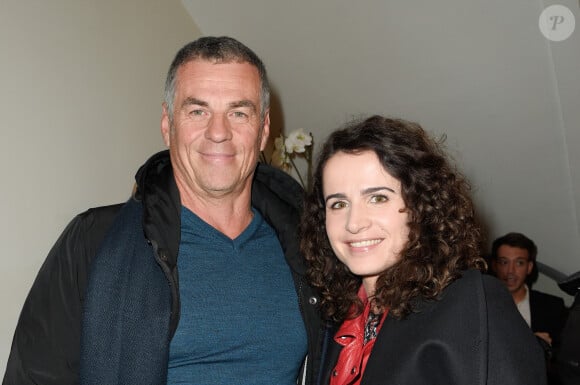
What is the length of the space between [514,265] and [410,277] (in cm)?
277

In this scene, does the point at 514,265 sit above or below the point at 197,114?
below

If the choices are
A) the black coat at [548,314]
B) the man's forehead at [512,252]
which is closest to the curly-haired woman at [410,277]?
the man's forehead at [512,252]

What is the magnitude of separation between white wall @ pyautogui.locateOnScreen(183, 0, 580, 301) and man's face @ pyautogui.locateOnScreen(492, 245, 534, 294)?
33cm

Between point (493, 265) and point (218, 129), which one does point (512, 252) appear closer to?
point (493, 265)

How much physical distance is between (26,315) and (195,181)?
0.54 meters

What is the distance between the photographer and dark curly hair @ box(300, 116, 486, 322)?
53.5 inches

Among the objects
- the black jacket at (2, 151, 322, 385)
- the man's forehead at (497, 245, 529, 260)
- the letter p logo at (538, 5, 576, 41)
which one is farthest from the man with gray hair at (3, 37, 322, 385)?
the man's forehead at (497, 245, 529, 260)

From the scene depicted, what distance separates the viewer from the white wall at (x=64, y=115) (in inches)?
71.6

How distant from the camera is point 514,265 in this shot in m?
3.86

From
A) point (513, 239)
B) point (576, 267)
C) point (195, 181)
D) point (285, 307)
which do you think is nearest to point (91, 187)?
point (195, 181)

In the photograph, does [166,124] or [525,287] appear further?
[525,287]

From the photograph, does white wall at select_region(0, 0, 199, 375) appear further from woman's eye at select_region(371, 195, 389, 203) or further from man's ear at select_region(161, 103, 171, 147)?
woman's eye at select_region(371, 195, 389, 203)

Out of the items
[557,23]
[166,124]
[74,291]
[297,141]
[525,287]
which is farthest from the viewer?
[525,287]

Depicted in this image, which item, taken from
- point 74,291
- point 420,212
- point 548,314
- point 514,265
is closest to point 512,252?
point 514,265
